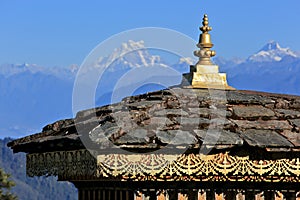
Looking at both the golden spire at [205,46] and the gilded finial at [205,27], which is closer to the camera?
the golden spire at [205,46]

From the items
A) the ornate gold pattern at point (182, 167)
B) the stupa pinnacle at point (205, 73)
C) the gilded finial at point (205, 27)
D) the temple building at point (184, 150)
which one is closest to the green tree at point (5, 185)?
the gilded finial at point (205, 27)

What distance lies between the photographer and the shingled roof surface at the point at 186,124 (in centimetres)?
786

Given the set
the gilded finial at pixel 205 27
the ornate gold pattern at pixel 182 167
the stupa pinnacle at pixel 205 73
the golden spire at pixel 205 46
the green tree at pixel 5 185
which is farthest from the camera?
the green tree at pixel 5 185

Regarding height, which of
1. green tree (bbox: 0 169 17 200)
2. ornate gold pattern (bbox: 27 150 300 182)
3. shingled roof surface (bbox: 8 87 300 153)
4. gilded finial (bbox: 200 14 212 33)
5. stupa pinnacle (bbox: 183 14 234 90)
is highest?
green tree (bbox: 0 169 17 200)

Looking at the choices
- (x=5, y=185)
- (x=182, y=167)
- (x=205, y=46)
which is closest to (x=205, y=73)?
(x=205, y=46)

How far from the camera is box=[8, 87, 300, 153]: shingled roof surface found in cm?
786

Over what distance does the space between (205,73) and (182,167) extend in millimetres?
1828

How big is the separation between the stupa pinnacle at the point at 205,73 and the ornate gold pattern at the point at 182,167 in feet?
5.15

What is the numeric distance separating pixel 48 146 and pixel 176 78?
1641mm

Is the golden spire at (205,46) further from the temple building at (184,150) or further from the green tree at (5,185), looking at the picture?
the green tree at (5,185)

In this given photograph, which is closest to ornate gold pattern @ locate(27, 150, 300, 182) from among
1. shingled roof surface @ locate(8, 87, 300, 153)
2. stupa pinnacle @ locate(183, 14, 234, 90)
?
shingled roof surface @ locate(8, 87, 300, 153)

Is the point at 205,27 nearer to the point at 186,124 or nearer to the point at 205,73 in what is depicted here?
the point at 205,73

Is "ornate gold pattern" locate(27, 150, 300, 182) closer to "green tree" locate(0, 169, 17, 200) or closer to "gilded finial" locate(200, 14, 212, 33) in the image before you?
"gilded finial" locate(200, 14, 212, 33)

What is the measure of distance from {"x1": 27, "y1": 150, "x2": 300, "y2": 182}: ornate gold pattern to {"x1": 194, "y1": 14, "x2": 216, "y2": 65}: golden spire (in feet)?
5.96
